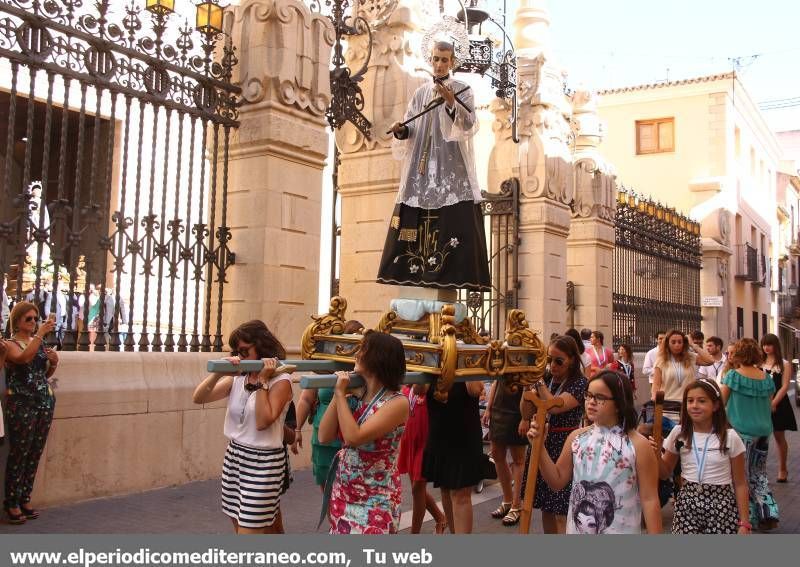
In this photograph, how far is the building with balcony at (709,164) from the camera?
947 inches

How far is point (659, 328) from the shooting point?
19234 mm

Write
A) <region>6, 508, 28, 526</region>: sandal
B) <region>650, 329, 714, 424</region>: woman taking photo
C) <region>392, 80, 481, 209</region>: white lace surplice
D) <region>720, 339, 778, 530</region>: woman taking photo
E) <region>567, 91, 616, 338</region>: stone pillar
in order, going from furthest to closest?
1. <region>567, 91, 616, 338</region>: stone pillar
2. <region>650, 329, 714, 424</region>: woman taking photo
3. <region>720, 339, 778, 530</region>: woman taking photo
4. <region>6, 508, 28, 526</region>: sandal
5. <region>392, 80, 481, 209</region>: white lace surplice

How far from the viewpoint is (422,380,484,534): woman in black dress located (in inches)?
200

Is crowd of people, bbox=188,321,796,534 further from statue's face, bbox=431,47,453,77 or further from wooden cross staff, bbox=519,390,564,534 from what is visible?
statue's face, bbox=431,47,453,77

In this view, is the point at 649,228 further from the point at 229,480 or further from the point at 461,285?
the point at 229,480

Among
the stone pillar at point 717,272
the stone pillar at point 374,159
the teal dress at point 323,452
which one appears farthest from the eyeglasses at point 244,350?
the stone pillar at point 717,272

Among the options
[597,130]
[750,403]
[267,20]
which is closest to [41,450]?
[267,20]

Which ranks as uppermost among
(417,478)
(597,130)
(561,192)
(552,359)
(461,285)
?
(597,130)

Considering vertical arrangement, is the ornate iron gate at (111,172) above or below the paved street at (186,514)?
above

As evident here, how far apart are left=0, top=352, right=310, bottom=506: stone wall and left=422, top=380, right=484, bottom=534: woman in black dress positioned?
3198 millimetres

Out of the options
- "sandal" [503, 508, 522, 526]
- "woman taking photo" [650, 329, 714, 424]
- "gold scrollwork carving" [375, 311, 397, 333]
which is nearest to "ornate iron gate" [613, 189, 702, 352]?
"woman taking photo" [650, 329, 714, 424]

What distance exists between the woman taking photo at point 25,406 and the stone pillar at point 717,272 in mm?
20031

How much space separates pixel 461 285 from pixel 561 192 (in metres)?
8.95

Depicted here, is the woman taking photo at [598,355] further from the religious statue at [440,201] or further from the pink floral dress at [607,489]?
the pink floral dress at [607,489]
